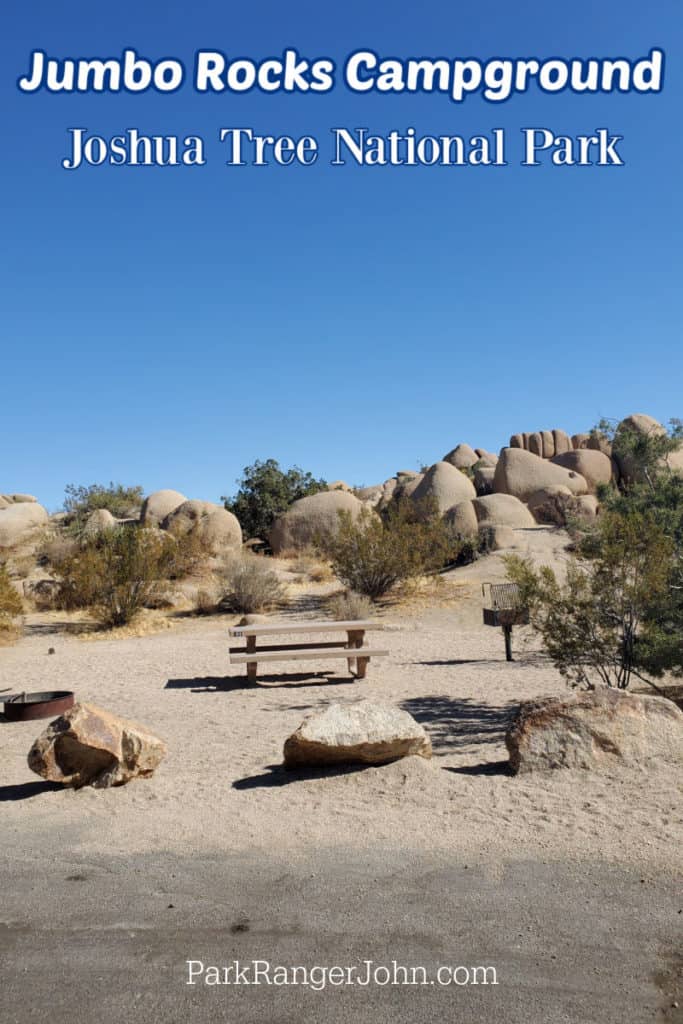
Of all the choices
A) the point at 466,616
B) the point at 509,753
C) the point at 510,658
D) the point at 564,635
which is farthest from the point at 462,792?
the point at 466,616

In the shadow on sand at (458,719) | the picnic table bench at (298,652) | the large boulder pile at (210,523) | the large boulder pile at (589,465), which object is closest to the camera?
the shadow on sand at (458,719)

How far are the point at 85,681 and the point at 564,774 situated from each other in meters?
7.48

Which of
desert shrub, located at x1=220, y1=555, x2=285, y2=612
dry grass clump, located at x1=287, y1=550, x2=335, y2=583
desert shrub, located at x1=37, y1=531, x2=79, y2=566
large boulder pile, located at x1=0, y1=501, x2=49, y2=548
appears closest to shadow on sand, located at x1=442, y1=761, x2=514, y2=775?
desert shrub, located at x1=220, y1=555, x2=285, y2=612

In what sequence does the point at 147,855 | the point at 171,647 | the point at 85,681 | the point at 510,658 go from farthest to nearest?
the point at 171,647, the point at 510,658, the point at 85,681, the point at 147,855

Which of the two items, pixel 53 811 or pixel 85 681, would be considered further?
pixel 85 681

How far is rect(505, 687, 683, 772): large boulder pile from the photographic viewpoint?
6277mm

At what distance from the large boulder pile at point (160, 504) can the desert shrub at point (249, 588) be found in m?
14.2

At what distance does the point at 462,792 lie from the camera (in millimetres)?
6020

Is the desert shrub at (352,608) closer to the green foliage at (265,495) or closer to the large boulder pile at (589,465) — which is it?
the green foliage at (265,495)

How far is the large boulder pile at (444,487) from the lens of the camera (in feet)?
99.2

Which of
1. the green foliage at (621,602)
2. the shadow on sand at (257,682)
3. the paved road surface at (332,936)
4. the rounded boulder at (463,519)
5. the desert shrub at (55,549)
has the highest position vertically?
the rounded boulder at (463,519)

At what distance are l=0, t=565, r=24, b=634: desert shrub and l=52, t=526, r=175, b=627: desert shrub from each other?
1.83 metres

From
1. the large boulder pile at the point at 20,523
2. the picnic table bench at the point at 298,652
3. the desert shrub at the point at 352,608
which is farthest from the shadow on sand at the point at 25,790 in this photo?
the large boulder pile at the point at 20,523

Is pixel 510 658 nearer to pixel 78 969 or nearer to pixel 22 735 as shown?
pixel 22 735
